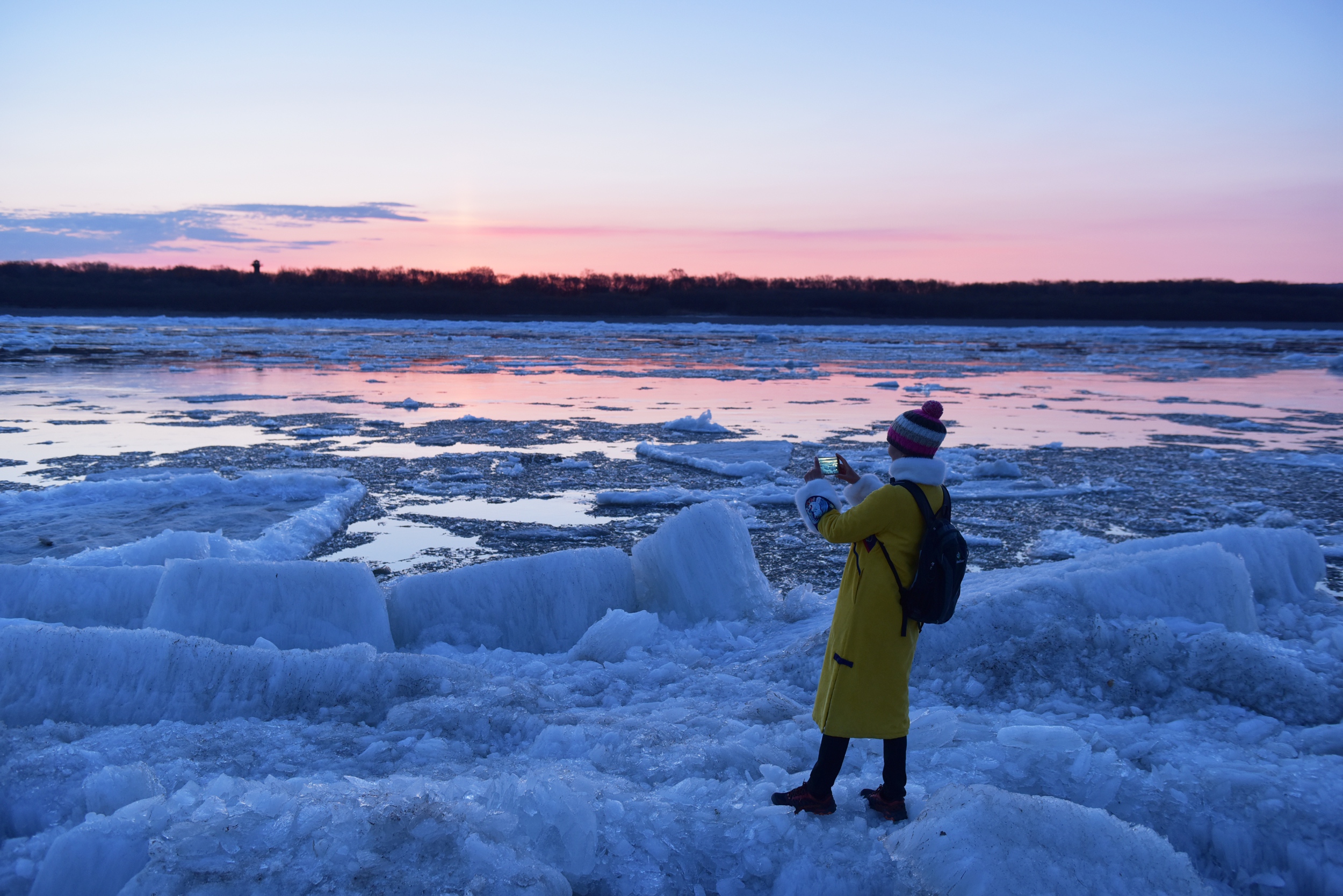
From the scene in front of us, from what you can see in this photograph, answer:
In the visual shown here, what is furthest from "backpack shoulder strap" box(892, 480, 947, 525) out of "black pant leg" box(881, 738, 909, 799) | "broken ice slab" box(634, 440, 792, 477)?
"broken ice slab" box(634, 440, 792, 477)

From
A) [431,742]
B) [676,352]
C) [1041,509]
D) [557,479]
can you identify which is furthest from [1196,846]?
[676,352]

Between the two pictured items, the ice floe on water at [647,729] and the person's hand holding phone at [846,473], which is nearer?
the ice floe on water at [647,729]

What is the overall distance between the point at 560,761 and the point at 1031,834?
1.60 m

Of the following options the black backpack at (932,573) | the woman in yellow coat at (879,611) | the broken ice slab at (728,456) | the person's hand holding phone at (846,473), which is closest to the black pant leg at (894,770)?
the woman in yellow coat at (879,611)

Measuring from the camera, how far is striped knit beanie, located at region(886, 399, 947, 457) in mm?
2680

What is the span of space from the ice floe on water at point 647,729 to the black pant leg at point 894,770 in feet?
0.29

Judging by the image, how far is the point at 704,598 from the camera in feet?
16.4

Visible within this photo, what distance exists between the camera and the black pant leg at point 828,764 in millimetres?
2721

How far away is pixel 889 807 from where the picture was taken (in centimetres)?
276

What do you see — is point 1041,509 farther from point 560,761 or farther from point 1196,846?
point 560,761

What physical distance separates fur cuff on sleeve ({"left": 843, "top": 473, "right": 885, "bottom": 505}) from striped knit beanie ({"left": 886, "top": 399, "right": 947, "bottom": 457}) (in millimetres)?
152

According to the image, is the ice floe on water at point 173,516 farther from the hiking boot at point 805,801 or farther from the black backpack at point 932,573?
the black backpack at point 932,573

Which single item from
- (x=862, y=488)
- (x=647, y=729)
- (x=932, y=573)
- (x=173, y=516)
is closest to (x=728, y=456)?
(x=173, y=516)

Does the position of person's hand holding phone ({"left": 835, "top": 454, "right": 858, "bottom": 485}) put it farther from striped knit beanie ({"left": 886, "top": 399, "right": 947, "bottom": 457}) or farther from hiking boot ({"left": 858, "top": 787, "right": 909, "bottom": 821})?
hiking boot ({"left": 858, "top": 787, "right": 909, "bottom": 821})
